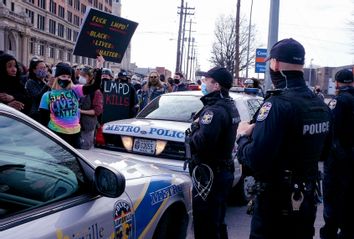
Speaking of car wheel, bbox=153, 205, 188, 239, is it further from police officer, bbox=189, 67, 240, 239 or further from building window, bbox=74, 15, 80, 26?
building window, bbox=74, 15, 80, 26

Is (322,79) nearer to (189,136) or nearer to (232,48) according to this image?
(232,48)

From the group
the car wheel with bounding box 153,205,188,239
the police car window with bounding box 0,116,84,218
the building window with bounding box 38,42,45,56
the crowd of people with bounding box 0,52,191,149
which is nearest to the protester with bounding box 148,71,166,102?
the crowd of people with bounding box 0,52,191,149

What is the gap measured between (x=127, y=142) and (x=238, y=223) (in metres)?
1.74

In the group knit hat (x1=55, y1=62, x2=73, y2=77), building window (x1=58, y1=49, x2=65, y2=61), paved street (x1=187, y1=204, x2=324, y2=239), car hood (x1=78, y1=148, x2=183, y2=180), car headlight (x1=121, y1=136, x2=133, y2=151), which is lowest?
paved street (x1=187, y1=204, x2=324, y2=239)

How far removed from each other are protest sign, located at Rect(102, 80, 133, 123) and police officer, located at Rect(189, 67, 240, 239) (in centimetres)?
470

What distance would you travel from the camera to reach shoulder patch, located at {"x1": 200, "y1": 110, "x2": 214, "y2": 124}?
12.7 feet

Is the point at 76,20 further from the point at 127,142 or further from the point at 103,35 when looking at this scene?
the point at 127,142

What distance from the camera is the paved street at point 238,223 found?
5.21m

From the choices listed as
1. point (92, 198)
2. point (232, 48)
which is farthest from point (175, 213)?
point (232, 48)

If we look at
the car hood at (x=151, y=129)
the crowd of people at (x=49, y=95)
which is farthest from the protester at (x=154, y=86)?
the car hood at (x=151, y=129)

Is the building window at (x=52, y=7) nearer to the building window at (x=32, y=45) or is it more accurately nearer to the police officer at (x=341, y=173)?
the building window at (x=32, y=45)

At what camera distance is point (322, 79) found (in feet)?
348

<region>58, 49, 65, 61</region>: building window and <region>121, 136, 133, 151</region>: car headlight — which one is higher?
<region>58, 49, 65, 61</region>: building window

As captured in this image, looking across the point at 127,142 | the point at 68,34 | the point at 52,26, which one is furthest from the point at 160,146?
the point at 68,34
